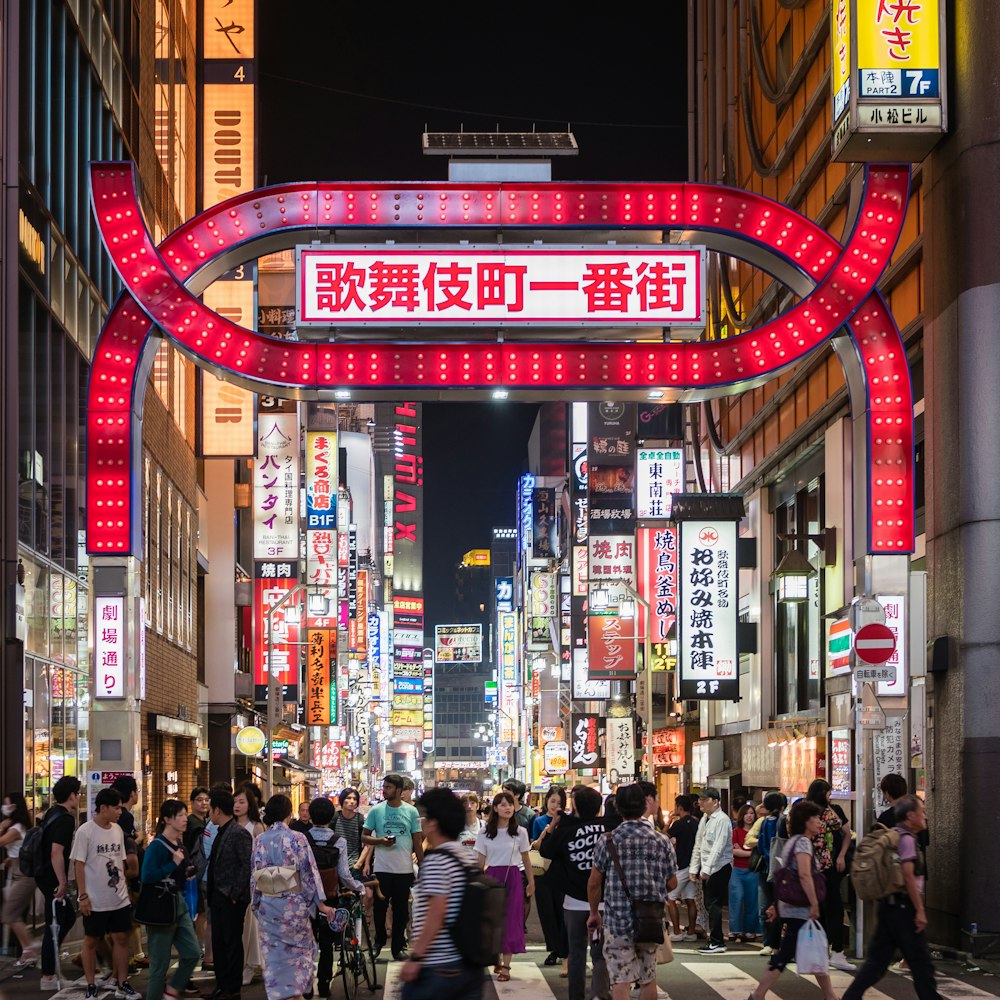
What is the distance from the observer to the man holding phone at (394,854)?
57.1 ft

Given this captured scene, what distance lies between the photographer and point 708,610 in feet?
108

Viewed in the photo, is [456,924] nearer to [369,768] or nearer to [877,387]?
[877,387]

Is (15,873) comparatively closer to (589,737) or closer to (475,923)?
(475,923)

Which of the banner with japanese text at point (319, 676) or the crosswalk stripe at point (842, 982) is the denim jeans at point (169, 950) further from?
the banner with japanese text at point (319, 676)

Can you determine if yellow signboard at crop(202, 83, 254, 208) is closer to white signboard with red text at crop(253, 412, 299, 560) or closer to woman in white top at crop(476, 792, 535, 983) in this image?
white signboard with red text at crop(253, 412, 299, 560)

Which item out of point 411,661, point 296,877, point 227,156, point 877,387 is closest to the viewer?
point 296,877

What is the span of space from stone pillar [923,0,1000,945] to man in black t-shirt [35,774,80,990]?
8.87 metres

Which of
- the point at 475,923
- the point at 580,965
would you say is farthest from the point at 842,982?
the point at 475,923

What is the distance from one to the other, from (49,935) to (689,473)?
31.4m

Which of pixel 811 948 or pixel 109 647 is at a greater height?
pixel 109 647

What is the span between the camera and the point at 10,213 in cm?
2012

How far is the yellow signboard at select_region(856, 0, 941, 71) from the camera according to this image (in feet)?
58.7

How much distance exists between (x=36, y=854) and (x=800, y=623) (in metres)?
19.0

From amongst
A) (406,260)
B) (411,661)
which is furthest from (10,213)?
(411,661)
